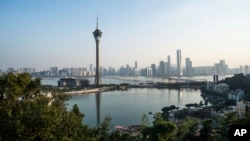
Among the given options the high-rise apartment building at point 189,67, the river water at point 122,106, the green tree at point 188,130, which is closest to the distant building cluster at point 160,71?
the high-rise apartment building at point 189,67

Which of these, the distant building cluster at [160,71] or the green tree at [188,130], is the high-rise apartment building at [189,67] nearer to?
the distant building cluster at [160,71]

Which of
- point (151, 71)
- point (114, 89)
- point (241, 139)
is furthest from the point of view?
point (151, 71)

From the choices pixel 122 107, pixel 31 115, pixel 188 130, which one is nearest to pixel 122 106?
pixel 122 107

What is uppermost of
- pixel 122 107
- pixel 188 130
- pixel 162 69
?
pixel 162 69

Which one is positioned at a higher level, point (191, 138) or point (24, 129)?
point (24, 129)

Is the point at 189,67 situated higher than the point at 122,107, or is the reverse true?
the point at 189,67

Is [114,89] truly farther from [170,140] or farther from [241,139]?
[241,139]

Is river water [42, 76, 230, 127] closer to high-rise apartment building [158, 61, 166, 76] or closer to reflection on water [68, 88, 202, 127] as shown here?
reflection on water [68, 88, 202, 127]

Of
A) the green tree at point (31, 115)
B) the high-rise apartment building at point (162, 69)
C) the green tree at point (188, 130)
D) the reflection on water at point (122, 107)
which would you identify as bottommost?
the reflection on water at point (122, 107)

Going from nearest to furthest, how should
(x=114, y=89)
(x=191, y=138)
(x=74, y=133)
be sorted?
(x=74, y=133) < (x=191, y=138) < (x=114, y=89)

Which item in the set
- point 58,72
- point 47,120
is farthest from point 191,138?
point 58,72

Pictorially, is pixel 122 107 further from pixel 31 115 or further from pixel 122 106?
pixel 31 115
